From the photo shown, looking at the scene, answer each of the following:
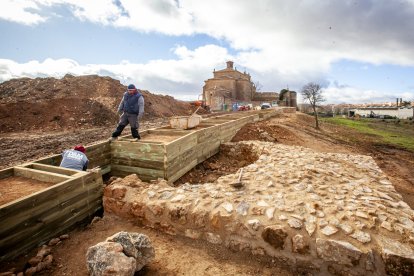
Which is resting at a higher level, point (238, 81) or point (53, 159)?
point (238, 81)

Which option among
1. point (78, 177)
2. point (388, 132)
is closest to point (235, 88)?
point (388, 132)

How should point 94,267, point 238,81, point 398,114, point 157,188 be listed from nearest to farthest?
point 94,267 < point 157,188 < point 238,81 < point 398,114

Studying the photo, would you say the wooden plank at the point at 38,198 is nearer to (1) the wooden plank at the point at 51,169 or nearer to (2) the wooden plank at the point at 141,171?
(1) the wooden plank at the point at 51,169

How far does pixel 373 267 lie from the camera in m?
3.36

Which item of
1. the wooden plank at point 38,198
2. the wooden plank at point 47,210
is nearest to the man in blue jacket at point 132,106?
the wooden plank at point 47,210

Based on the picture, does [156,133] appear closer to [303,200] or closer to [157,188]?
[157,188]

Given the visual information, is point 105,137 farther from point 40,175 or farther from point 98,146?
point 40,175

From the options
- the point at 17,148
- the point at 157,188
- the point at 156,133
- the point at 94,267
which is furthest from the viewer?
the point at 17,148

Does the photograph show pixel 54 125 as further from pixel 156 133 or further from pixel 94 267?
pixel 94 267

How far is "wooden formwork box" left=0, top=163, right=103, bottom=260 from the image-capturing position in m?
3.44

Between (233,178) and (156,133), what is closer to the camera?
(233,178)

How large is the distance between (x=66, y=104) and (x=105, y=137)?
30.1 feet

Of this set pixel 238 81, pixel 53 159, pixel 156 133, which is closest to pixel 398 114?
pixel 238 81

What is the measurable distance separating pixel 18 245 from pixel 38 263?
0.40 meters
